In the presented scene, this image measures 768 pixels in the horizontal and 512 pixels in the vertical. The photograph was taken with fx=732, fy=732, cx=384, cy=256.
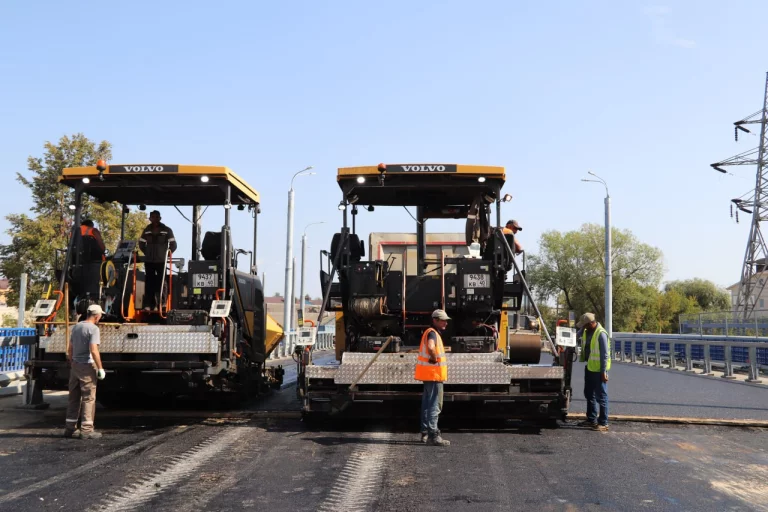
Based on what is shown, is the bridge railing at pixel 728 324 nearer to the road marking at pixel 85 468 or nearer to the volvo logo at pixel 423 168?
the volvo logo at pixel 423 168

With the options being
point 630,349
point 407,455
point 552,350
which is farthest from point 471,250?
point 630,349

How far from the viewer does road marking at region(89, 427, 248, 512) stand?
17.1 feet

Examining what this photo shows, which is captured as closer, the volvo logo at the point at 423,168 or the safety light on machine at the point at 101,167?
the volvo logo at the point at 423,168

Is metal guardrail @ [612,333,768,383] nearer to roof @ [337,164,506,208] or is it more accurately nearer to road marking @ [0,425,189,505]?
roof @ [337,164,506,208]

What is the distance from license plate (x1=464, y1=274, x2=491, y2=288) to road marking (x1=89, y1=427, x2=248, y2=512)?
326 centimetres

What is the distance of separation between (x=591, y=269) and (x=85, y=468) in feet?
192

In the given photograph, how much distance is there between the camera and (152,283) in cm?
1036

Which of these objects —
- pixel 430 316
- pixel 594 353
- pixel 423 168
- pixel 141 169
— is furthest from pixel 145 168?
pixel 594 353

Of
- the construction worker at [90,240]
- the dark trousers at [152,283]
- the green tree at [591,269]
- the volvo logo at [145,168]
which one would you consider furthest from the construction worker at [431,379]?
the green tree at [591,269]

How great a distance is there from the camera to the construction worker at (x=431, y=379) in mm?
7715

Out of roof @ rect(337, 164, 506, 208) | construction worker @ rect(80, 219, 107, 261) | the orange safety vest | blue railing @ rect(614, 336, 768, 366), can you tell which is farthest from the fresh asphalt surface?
blue railing @ rect(614, 336, 768, 366)

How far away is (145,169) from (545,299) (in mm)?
55322

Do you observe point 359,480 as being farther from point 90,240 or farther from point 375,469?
point 90,240

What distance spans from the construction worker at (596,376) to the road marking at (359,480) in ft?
9.10
